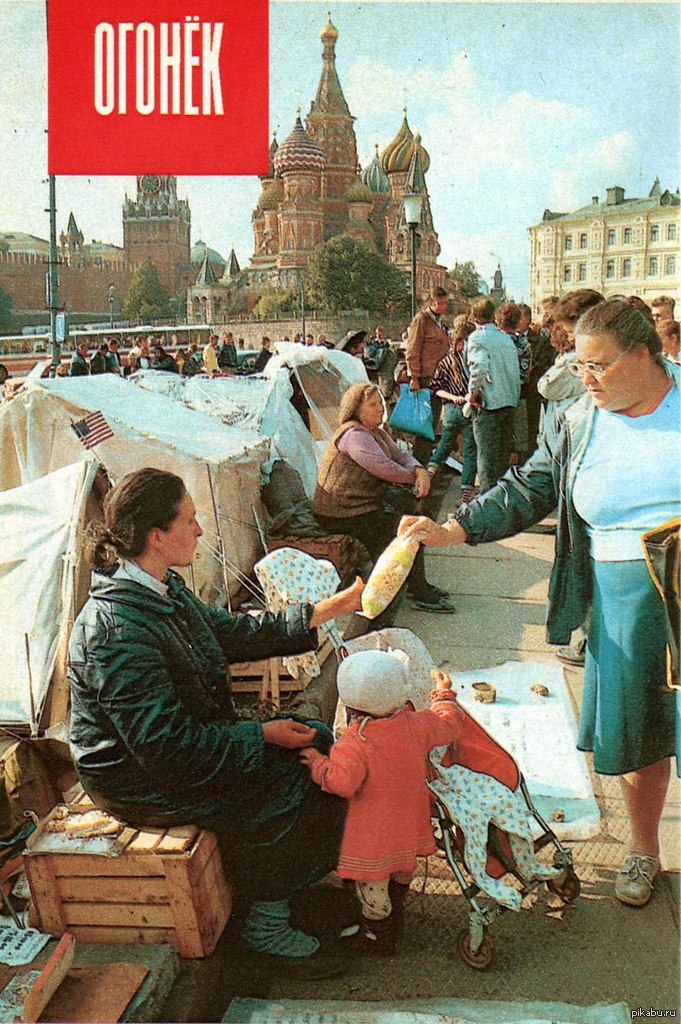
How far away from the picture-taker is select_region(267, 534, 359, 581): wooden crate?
4.86 meters

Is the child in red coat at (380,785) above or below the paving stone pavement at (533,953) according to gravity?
above

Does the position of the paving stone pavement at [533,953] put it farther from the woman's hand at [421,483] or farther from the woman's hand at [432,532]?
the woman's hand at [421,483]

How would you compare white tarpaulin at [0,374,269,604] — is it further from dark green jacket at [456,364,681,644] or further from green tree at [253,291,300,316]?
green tree at [253,291,300,316]

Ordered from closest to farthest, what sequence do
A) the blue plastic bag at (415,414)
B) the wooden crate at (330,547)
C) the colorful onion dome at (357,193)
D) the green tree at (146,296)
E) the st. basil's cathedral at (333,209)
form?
1. the wooden crate at (330,547)
2. the blue plastic bag at (415,414)
3. the st. basil's cathedral at (333,209)
4. the colorful onion dome at (357,193)
5. the green tree at (146,296)

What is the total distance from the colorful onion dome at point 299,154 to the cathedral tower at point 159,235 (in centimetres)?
3021

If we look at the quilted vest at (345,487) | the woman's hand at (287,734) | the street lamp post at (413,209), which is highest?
the street lamp post at (413,209)

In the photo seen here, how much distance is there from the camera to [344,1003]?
218 cm

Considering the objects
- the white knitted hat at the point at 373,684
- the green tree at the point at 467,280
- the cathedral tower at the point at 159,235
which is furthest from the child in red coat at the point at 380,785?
the cathedral tower at the point at 159,235

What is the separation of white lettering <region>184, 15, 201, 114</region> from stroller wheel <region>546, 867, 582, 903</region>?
2775 mm

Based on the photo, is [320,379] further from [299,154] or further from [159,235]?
[159,235]

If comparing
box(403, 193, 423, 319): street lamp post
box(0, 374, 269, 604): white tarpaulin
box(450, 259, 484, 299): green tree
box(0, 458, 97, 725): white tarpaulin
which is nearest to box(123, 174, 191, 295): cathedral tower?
box(450, 259, 484, 299): green tree

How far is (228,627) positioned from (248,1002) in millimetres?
941

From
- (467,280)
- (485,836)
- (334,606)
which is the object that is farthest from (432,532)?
(467,280)

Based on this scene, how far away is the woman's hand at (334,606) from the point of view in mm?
2670
